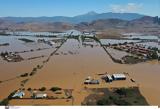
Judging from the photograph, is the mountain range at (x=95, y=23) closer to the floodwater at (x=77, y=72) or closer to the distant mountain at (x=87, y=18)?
the distant mountain at (x=87, y=18)

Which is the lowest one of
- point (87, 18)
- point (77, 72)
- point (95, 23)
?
point (77, 72)

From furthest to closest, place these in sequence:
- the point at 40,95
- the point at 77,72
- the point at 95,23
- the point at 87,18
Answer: the point at 87,18 → the point at 95,23 → the point at 77,72 → the point at 40,95

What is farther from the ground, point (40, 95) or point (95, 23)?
point (95, 23)

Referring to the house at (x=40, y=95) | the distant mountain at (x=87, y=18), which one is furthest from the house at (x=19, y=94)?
the distant mountain at (x=87, y=18)

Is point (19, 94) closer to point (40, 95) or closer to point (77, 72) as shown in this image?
point (40, 95)

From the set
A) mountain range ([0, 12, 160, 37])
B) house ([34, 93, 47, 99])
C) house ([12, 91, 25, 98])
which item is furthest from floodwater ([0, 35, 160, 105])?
mountain range ([0, 12, 160, 37])

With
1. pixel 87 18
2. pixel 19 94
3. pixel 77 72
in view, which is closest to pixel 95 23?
pixel 87 18

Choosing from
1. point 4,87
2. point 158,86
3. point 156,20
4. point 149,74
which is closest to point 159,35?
point 156,20

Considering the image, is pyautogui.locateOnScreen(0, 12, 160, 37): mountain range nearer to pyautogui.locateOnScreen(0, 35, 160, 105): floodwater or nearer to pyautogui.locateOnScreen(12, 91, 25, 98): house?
pyautogui.locateOnScreen(0, 35, 160, 105): floodwater
